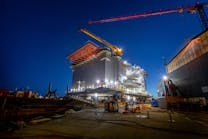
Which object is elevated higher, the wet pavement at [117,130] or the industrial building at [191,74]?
the industrial building at [191,74]

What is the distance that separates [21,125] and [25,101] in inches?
403

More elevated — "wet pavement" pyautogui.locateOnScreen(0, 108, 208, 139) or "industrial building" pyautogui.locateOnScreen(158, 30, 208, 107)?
"industrial building" pyautogui.locateOnScreen(158, 30, 208, 107)

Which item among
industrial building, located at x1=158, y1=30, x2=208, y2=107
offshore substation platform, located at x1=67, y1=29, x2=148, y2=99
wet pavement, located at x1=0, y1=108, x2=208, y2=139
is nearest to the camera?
wet pavement, located at x1=0, y1=108, x2=208, y2=139

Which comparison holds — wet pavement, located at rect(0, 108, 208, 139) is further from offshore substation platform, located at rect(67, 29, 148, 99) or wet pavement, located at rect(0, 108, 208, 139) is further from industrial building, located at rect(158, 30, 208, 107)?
offshore substation platform, located at rect(67, 29, 148, 99)

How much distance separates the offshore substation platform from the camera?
5004 centimetres

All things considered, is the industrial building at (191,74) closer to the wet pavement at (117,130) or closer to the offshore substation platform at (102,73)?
the wet pavement at (117,130)

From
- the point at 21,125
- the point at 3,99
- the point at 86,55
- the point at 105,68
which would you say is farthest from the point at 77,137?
the point at 86,55

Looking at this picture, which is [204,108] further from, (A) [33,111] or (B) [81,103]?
(A) [33,111]

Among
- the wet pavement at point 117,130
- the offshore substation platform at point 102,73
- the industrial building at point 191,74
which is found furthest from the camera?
the offshore substation platform at point 102,73

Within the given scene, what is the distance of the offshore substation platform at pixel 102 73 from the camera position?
50.0 m

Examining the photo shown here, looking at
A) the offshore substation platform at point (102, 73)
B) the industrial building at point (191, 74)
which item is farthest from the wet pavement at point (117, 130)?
the offshore substation platform at point (102, 73)

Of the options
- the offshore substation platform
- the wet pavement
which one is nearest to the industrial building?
the wet pavement

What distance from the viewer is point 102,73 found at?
5262cm

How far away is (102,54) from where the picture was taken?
56.4 m
